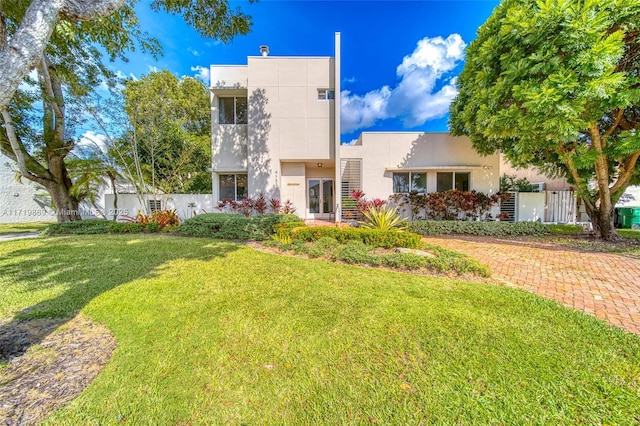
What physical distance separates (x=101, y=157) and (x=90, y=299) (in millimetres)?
10388

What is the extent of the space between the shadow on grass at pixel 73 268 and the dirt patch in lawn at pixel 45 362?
2 centimetres

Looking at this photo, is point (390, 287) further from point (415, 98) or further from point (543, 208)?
point (415, 98)

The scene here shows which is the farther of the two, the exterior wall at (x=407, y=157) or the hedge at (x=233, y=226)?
the exterior wall at (x=407, y=157)

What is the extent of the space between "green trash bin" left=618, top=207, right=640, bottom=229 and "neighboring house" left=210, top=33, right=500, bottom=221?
5.91 metres

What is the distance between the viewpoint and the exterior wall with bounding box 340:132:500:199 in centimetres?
1106

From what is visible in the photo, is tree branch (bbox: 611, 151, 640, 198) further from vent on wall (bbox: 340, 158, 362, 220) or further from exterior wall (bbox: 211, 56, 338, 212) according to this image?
exterior wall (bbox: 211, 56, 338, 212)

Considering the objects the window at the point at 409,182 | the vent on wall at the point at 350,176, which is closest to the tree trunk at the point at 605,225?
the window at the point at 409,182

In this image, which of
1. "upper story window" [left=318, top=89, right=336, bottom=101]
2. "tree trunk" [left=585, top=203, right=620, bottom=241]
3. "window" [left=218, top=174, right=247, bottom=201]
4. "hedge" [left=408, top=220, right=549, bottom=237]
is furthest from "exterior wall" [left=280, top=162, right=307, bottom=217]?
"tree trunk" [left=585, top=203, right=620, bottom=241]

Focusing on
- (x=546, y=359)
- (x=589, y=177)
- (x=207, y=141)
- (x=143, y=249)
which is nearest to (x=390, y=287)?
(x=546, y=359)

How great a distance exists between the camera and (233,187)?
12.1 m

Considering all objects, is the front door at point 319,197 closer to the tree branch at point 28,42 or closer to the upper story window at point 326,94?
the upper story window at point 326,94

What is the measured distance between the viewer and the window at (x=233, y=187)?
39.5ft

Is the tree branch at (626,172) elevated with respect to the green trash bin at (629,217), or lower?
elevated

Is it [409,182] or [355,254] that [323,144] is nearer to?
[409,182]
